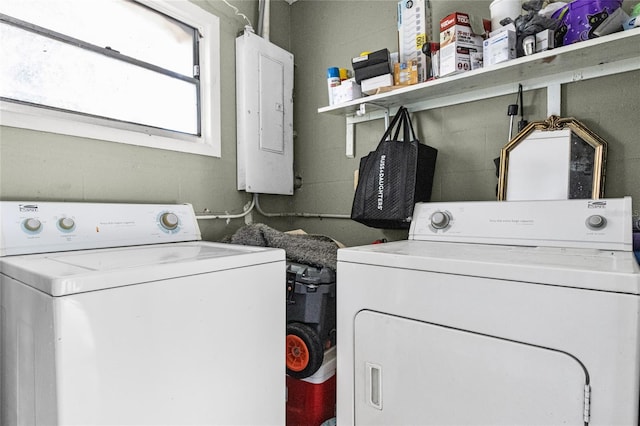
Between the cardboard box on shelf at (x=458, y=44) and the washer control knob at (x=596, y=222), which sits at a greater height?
the cardboard box on shelf at (x=458, y=44)

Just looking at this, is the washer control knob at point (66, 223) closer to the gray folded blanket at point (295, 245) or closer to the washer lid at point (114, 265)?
the washer lid at point (114, 265)

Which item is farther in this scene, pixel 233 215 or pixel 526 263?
pixel 233 215

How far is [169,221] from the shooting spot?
158 centimetres

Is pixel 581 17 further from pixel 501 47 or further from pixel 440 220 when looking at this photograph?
pixel 440 220

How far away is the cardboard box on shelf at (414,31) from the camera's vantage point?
1.68 metres

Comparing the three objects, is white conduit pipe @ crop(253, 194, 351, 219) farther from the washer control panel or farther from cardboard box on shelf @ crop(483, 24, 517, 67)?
cardboard box on shelf @ crop(483, 24, 517, 67)

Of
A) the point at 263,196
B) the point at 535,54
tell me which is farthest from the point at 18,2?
the point at 535,54

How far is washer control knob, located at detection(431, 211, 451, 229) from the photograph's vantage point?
1.49 metres

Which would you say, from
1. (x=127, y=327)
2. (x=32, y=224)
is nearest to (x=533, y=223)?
(x=127, y=327)

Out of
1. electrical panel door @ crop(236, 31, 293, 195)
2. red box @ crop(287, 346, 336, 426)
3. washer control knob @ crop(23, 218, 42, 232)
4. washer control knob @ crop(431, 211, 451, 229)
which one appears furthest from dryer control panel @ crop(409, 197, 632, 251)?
washer control knob @ crop(23, 218, 42, 232)

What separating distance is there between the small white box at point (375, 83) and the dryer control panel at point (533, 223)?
62cm

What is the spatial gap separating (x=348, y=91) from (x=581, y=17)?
975 millimetres

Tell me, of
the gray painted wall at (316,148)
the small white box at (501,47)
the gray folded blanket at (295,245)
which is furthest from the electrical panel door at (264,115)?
the small white box at (501,47)

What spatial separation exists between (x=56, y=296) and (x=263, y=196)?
1.55 metres
